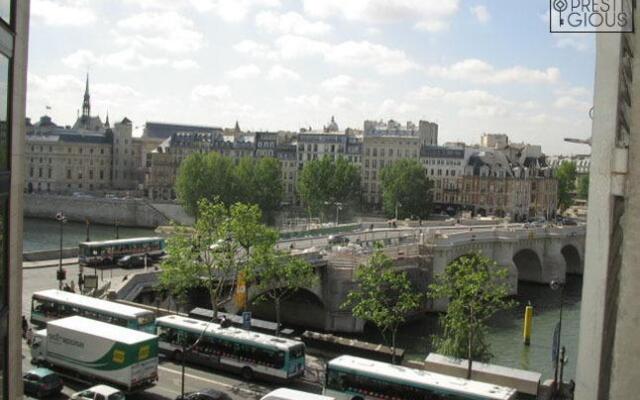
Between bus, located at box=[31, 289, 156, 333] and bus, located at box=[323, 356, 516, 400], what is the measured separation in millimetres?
9970

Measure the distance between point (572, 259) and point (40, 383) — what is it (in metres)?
68.0

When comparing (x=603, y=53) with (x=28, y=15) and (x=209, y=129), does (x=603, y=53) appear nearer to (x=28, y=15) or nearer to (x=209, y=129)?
(x=28, y=15)

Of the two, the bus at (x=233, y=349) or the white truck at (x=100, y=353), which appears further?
the bus at (x=233, y=349)

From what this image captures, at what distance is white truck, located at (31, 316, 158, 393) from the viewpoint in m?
28.3

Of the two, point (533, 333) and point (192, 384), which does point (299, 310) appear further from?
point (192, 384)

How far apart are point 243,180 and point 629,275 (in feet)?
341

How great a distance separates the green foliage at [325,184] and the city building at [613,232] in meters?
101

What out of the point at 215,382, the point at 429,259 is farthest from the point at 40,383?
the point at 429,259

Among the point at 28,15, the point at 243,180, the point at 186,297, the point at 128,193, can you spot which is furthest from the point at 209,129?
the point at 28,15

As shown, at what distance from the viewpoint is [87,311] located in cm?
3641

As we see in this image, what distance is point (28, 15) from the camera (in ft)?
42.6

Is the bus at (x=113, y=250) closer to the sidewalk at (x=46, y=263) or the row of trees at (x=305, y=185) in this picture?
the sidewalk at (x=46, y=263)

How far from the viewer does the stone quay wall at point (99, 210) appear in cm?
11231

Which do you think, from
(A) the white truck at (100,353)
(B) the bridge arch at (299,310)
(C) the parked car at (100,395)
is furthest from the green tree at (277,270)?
(C) the parked car at (100,395)
